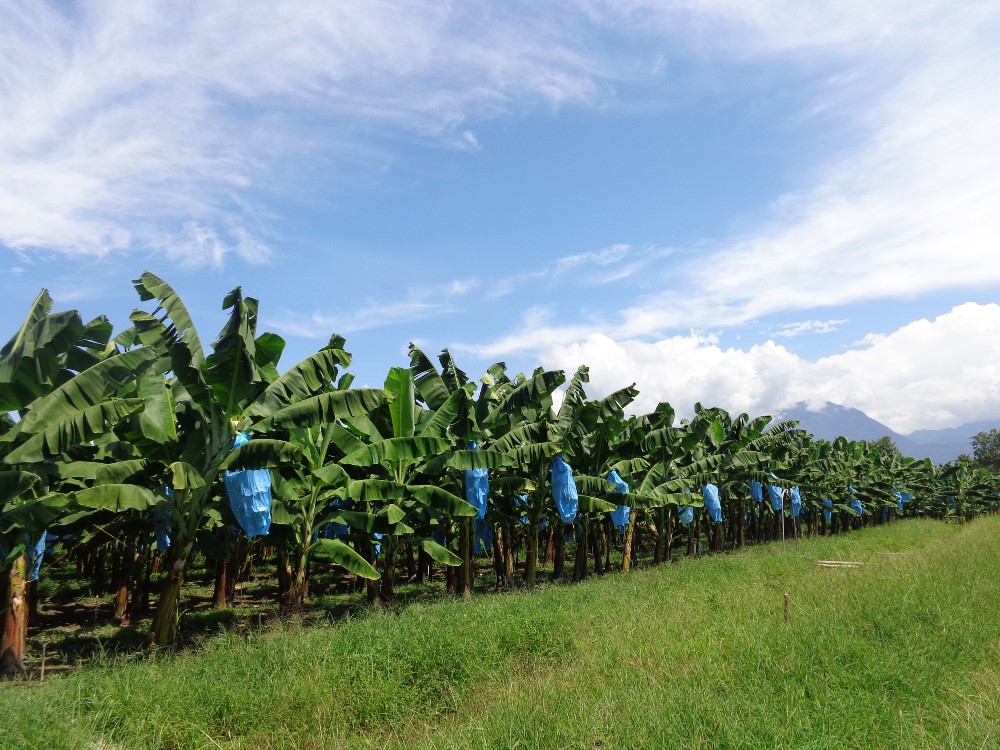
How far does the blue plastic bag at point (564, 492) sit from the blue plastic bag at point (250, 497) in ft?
23.8

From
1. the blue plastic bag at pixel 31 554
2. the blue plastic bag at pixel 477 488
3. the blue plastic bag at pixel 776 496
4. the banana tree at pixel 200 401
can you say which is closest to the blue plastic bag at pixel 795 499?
the blue plastic bag at pixel 776 496

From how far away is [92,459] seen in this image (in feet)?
36.1

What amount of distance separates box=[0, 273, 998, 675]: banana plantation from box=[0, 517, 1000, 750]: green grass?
229cm

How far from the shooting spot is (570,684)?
291 inches

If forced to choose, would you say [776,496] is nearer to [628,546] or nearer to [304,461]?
[628,546]

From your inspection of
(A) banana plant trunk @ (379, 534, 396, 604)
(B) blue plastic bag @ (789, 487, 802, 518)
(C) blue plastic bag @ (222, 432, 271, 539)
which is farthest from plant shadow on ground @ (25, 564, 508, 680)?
(B) blue plastic bag @ (789, 487, 802, 518)

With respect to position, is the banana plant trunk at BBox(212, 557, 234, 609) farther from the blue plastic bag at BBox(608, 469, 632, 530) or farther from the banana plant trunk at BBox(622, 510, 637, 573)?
the banana plant trunk at BBox(622, 510, 637, 573)

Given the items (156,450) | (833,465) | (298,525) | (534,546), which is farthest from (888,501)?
(156,450)

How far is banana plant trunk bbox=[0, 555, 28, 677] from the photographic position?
9461 millimetres

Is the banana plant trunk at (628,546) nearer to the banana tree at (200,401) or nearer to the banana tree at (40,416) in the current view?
the banana tree at (200,401)

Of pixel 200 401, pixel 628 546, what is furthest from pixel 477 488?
pixel 628 546

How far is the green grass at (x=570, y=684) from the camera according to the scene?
5.79 meters

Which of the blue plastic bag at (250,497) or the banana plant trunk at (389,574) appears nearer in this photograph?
the blue plastic bag at (250,497)

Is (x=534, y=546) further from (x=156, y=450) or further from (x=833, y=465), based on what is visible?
(x=833, y=465)
